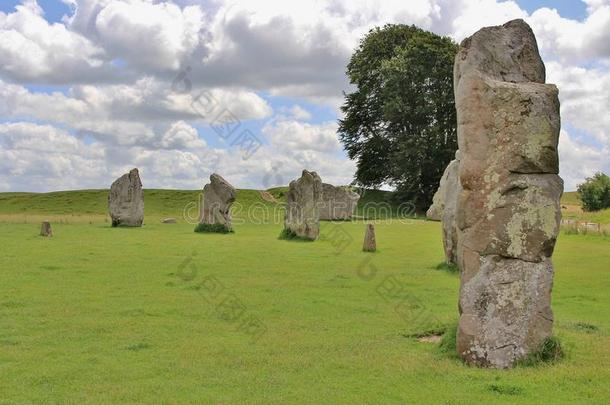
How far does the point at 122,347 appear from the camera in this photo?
11.1 metres

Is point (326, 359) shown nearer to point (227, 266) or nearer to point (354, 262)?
point (227, 266)

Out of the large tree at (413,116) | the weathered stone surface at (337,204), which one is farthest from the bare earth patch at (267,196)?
the weathered stone surface at (337,204)

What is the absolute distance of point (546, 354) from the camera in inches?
395

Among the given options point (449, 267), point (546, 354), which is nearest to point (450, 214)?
point (449, 267)

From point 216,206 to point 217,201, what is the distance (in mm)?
299

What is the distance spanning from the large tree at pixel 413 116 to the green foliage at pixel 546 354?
46400 millimetres

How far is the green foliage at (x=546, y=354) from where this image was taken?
9859mm

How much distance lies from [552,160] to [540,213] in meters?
0.82

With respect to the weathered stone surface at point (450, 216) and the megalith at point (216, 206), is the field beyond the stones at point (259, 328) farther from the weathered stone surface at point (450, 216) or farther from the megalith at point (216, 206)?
the megalith at point (216, 206)

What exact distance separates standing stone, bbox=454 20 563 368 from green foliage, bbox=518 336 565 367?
88 mm

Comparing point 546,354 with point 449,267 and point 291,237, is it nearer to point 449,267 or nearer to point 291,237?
point 449,267

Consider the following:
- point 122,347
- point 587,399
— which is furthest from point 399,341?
point 122,347
